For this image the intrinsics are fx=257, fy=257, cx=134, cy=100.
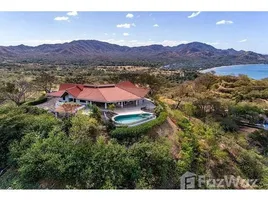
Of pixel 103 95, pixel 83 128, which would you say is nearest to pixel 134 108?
pixel 103 95

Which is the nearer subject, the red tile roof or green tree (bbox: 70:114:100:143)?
green tree (bbox: 70:114:100:143)

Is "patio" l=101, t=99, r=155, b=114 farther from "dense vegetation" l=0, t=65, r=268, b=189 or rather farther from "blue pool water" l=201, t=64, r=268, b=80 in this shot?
"blue pool water" l=201, t=64, r=268, b=80

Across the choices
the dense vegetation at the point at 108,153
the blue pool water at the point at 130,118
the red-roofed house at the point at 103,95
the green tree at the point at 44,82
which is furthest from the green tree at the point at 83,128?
the green tree at the point at 44,82

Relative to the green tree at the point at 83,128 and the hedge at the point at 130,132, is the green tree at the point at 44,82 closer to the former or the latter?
the green tree at the point at 83,128

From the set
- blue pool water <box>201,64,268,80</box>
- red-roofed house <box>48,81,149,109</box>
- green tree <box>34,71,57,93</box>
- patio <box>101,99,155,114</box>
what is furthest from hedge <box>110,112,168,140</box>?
blue pool water <box>201,64,268,80</box>
